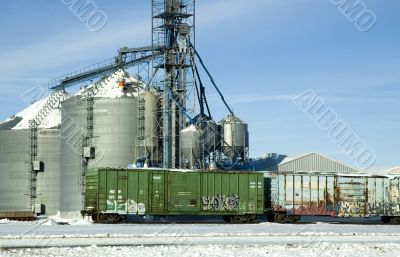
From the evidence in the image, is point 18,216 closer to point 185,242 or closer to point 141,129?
point 141,129

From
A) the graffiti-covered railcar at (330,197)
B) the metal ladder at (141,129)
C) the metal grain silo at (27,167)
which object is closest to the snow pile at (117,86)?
the metal ladder at (141,129)

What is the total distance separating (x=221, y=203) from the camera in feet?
144

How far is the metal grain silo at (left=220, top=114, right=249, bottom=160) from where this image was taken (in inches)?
2317

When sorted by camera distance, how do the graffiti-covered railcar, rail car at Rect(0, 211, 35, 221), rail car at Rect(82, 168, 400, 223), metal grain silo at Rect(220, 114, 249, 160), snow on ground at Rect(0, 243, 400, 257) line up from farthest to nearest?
metal grain silo at Rect(220, 114, 249, 160)
rail car at Rect(0, 211, 35, 221)
the graffiti-covered railcar
rail car at Rect(82, 168, 400, 223)
snow on ground at Rect(0, 243, 400, 257)

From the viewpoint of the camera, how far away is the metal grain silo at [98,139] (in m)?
59.9

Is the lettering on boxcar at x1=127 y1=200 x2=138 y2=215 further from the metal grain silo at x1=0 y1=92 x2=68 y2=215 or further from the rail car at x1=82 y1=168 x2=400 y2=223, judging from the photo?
the metal grain silo at x1=0 y1=92 x2=68 y2=215

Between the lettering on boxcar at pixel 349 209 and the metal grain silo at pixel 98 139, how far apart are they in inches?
864

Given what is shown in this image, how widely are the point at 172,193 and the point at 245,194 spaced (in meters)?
5.09

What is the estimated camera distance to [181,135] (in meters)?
56.8

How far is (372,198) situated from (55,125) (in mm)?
36455

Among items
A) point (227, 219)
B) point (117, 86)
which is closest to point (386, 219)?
point (227, 219)

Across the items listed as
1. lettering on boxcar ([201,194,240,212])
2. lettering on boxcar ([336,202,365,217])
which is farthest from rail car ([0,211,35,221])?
lettering on boxcar ([336,202,365,217])

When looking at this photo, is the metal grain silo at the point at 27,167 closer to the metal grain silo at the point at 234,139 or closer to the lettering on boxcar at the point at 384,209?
the metal grain silo at the point at 234,139

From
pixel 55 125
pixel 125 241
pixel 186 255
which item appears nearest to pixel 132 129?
pixel 55 125
